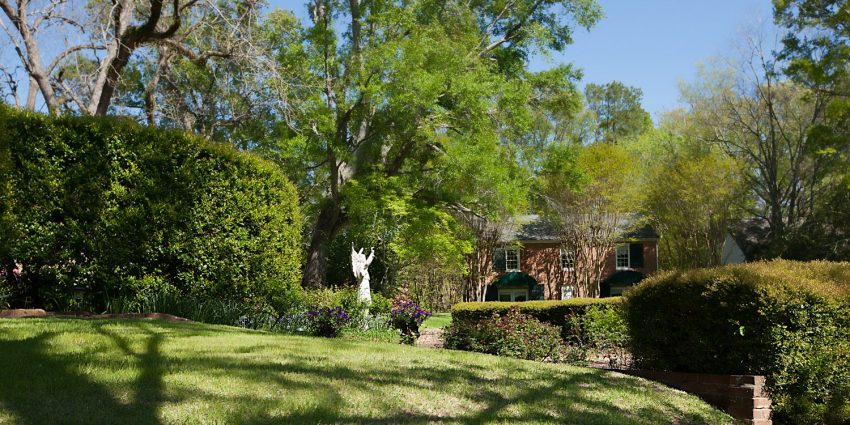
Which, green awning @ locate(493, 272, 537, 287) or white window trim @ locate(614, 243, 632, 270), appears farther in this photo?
white window trim @ locate(614, 243, 632, 270)

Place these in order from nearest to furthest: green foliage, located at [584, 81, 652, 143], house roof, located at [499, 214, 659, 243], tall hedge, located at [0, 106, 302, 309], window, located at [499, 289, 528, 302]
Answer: tall hedge, located at [0, 106, 302, 309], house roof, located at [499, 214, 659, 243], window, located at [499, 289, 528, 302], green foliage, located at [584, 81, 652, 143]

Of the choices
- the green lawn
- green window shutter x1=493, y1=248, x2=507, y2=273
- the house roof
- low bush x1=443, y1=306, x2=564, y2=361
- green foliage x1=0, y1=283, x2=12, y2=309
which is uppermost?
the house roof

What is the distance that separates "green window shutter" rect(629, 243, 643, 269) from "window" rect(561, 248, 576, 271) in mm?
4021

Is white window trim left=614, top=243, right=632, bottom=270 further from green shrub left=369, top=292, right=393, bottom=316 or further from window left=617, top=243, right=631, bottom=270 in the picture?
green shrub left=369, top=292, right=393, bottom=316

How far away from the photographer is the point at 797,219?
32344 millimetres

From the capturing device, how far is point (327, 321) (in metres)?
11.6

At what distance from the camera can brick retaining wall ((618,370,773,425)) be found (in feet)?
23.9

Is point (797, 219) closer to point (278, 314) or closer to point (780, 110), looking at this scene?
point (780, 110)

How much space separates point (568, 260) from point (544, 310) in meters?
23.9

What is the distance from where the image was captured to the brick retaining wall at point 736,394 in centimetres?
728

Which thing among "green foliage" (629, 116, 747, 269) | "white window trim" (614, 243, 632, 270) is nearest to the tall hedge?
"green foliage" (629, 116, 747, 269)

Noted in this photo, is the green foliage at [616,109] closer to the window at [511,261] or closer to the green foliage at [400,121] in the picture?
the window at [511,261]

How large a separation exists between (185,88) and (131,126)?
16.0m

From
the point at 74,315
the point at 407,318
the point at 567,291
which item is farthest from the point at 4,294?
the point at 567,291
